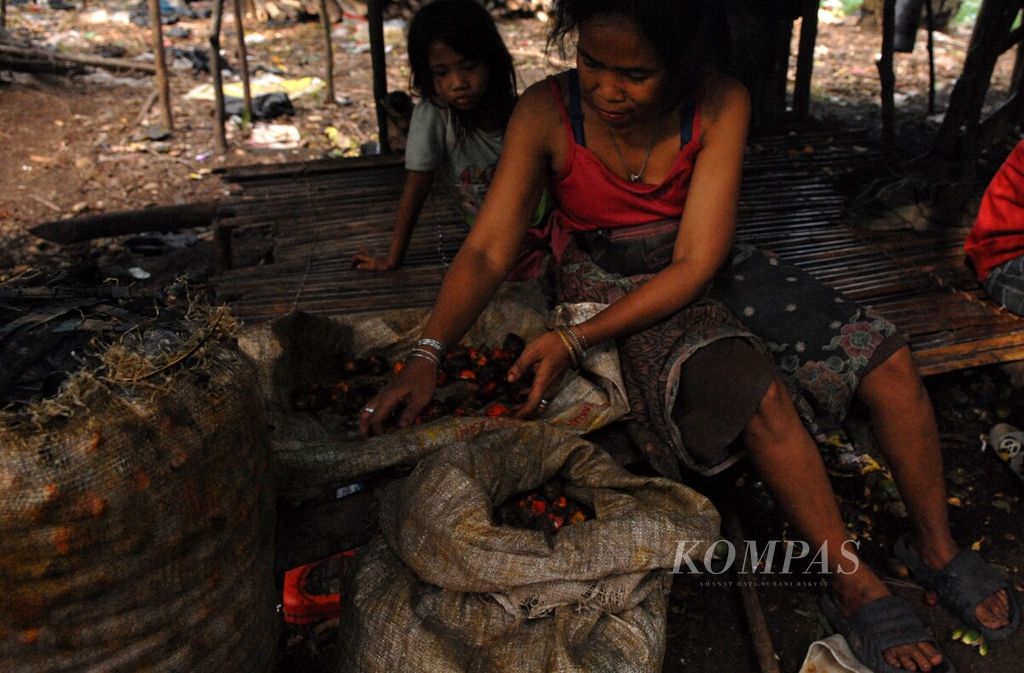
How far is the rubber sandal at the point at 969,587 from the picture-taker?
2164mm

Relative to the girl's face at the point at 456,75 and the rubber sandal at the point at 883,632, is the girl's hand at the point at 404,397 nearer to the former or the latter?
the girl's face at the point at 456,75

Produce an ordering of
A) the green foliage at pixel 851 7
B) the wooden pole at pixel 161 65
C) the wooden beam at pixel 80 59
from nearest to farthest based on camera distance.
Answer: the wooden pole at pixel 161 65, the wooden beam at pixel 80 59, the green foliage at pixel 851 7

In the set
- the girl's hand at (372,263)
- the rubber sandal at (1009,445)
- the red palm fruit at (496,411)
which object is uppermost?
the girl's hand at (372,263)

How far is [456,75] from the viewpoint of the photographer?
2641 millimetres

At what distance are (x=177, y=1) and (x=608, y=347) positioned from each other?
343 inches

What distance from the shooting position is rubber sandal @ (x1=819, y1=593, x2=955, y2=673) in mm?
2000

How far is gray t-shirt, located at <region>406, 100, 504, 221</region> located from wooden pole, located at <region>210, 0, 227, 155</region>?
132 inches

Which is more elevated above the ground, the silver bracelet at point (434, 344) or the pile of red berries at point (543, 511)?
the silver bracelet at point (434, 344)

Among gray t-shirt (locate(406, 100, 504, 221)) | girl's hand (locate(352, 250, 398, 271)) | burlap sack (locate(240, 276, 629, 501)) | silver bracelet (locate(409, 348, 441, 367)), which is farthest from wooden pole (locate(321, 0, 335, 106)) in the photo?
silver bracelet (locate(409, 348, 441, 367))

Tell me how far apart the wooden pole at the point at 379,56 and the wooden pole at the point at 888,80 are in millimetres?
2706

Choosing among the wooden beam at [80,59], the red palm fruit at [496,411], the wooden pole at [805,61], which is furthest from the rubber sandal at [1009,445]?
the wooden beam at [80,59]

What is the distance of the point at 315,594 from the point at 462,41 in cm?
172

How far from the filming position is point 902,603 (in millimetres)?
2051

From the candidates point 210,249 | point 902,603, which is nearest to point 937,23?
point 210,249
